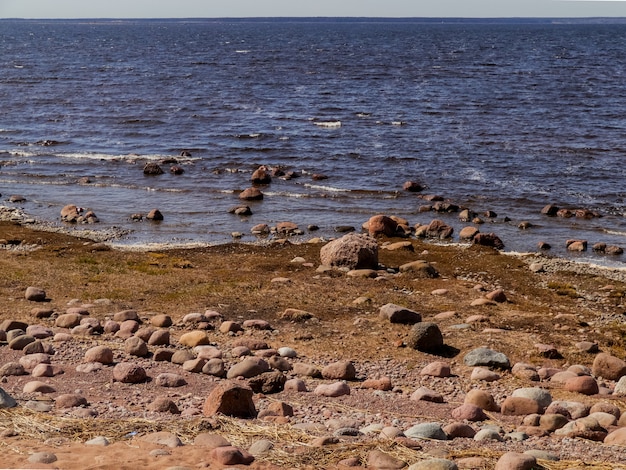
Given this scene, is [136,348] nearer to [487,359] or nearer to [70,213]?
[487,359]

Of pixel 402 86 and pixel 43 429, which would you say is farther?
pixel 402 86

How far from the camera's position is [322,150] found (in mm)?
33969

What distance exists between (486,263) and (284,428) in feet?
36.4

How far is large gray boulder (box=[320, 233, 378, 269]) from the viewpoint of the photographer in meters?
17.2

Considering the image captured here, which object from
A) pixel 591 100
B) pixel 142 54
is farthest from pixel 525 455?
pixel 142 54

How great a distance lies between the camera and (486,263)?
18375 millimetres

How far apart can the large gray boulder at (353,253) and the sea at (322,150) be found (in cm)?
421

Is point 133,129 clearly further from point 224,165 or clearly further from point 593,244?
point 593,244

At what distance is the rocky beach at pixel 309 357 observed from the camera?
24.2 ft

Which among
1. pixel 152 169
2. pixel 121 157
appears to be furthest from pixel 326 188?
pixel 121 157

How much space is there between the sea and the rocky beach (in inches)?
139

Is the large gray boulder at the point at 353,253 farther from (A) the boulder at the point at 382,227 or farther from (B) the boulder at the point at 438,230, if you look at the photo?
(B) the boulder at the point at 438,230

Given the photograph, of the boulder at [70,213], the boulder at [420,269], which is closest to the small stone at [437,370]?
the boulder at [420,269]

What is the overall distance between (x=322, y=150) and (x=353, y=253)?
56.0 feet
